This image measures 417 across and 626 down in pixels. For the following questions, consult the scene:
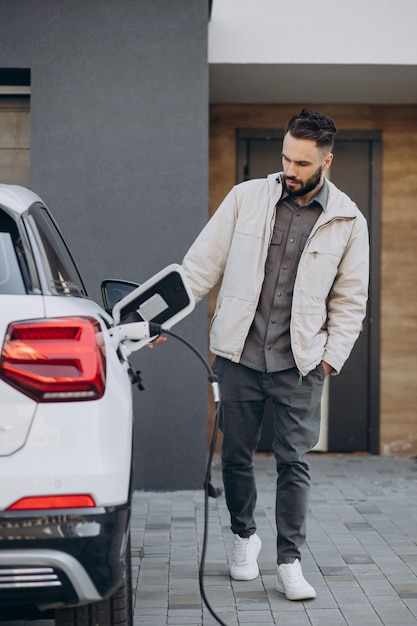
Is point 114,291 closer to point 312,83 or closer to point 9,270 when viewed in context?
point 9,270

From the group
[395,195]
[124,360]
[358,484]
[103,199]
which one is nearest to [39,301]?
[124,360]

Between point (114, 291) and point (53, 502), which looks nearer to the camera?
point (53, 502)

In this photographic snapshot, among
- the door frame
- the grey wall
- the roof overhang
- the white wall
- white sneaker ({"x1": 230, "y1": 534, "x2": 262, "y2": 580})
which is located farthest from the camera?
the door frame

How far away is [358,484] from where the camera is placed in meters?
7.13

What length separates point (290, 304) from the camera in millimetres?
4426

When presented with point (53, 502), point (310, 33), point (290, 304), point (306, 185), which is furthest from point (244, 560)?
point (310, 33)

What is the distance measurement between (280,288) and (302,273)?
137 millimetres

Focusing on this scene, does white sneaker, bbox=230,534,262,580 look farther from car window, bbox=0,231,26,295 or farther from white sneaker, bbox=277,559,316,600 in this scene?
car window, bbox=0,231,26,295

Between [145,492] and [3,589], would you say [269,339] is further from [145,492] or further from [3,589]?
[145,492]

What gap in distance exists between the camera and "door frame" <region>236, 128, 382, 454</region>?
A: 8188 mm

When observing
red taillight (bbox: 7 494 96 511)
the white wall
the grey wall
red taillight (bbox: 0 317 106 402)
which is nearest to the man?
red taillight (bbox: 0 317 106 402)

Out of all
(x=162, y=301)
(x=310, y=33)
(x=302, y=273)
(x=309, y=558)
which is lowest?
(x=309, y=558)

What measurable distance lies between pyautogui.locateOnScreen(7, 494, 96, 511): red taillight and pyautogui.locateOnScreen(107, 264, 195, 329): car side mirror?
0.99 metres

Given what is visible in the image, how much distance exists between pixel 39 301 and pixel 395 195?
227 inches
